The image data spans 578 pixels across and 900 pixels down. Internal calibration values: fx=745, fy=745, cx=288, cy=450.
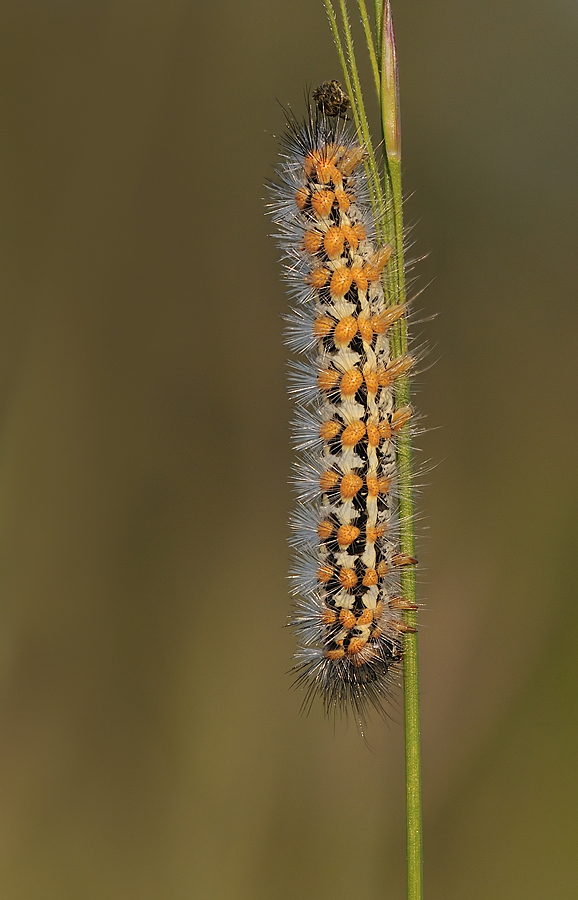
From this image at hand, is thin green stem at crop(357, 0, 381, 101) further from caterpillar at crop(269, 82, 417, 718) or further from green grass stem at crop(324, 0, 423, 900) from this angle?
caterpillar at crop(269, 82, 417, 718)

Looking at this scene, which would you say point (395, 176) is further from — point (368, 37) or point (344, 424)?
point (344, 424)

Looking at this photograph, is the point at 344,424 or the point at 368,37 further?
the point at 344,424

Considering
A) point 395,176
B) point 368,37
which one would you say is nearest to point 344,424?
point 395,176

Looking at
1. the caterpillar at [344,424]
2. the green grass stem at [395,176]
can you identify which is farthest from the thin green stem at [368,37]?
the caterpillar at [344,424]

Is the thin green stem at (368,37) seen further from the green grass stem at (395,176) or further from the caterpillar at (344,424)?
the caterpillar at (344,424)

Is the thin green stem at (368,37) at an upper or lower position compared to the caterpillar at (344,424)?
upper

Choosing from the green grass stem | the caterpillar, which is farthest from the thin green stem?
the caterpillar

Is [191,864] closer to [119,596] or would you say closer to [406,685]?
[119,596]

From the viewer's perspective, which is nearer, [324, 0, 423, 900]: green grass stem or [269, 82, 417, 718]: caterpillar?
[324, 0, 423, 900]: green grass stem

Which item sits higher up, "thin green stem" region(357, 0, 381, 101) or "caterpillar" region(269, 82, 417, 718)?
"thin green stem" region(357, 0, 381, 101)
